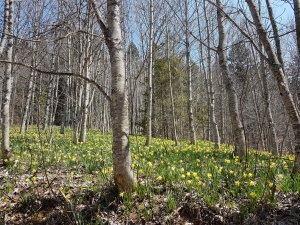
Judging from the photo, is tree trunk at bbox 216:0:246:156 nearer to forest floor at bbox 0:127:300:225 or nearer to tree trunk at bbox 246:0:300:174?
forest floor at bbox 0:127:300:225

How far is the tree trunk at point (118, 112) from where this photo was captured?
286cm

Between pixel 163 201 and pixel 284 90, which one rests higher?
pixel 284 90

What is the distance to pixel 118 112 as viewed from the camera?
2.87m

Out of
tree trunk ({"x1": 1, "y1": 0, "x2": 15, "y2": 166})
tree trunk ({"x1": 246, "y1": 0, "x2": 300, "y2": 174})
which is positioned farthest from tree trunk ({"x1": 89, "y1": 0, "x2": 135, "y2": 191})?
tree trunk ({"x1": 1, "y1": 0, "x2": 15, "y2": 166})

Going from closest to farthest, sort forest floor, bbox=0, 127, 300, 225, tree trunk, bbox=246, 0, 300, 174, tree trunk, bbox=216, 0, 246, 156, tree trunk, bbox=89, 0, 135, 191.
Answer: forest floor, bbox=0, 127, 300, 225, tree trunk, bbox=89, 0, 135, 191, tree trunk, bbox=246, 0, 300, 174, tree trunk, bbox=216, 0, 246, 156

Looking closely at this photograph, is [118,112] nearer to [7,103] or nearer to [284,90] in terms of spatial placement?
[284,90]

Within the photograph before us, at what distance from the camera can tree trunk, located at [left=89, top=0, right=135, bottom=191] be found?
2.86 m

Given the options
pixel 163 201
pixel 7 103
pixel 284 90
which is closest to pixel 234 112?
pixel 284 90

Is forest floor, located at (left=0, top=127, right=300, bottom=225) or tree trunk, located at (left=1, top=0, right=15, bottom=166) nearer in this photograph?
forest floor, located at (left=0, top=127, right=300, bottom=225)

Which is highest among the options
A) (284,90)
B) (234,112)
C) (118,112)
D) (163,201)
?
(284,90)

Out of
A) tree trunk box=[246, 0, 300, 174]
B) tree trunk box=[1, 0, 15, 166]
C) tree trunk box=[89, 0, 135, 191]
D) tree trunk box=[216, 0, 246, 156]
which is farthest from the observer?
tree trunk box=[216, 0, 246, 156]

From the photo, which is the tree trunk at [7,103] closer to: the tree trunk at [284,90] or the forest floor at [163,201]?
the forest floor at [163,201]

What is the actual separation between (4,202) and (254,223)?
354 cm

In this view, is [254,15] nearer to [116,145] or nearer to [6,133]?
[116,145]
